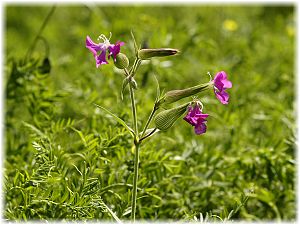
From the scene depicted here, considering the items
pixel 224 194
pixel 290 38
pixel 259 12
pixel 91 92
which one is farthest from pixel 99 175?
pixel 259 12

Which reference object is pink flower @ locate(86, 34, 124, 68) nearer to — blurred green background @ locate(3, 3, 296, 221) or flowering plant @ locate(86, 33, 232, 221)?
flowering plant @ locate(86, 33, 232, 221)

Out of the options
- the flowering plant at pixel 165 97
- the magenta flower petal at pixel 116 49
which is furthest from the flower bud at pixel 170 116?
the magenta flower petal at pixel 116 49

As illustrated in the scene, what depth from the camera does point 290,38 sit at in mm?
3930

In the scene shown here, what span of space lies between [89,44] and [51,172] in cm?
47

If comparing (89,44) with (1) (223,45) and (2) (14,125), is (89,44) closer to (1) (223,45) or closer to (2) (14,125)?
(2) (14,125)

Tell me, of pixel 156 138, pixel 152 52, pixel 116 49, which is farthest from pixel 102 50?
pixel 156 138

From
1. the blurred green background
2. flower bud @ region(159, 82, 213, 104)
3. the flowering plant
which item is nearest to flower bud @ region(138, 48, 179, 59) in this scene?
the flowering plant

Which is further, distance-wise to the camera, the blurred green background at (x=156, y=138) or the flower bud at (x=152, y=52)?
the blurred green background at (x=156, y=138)

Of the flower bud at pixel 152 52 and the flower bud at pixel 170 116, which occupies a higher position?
the flower bud at pixel 152 52

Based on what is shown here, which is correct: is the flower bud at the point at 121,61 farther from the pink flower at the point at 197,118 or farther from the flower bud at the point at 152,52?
the pink flower at the point at 197,118

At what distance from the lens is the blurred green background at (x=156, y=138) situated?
2.05 metres

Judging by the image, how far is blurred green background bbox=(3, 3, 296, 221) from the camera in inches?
80.6

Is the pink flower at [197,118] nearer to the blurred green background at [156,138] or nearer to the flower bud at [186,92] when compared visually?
the flower bud at [186,92]

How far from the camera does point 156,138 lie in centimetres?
252
